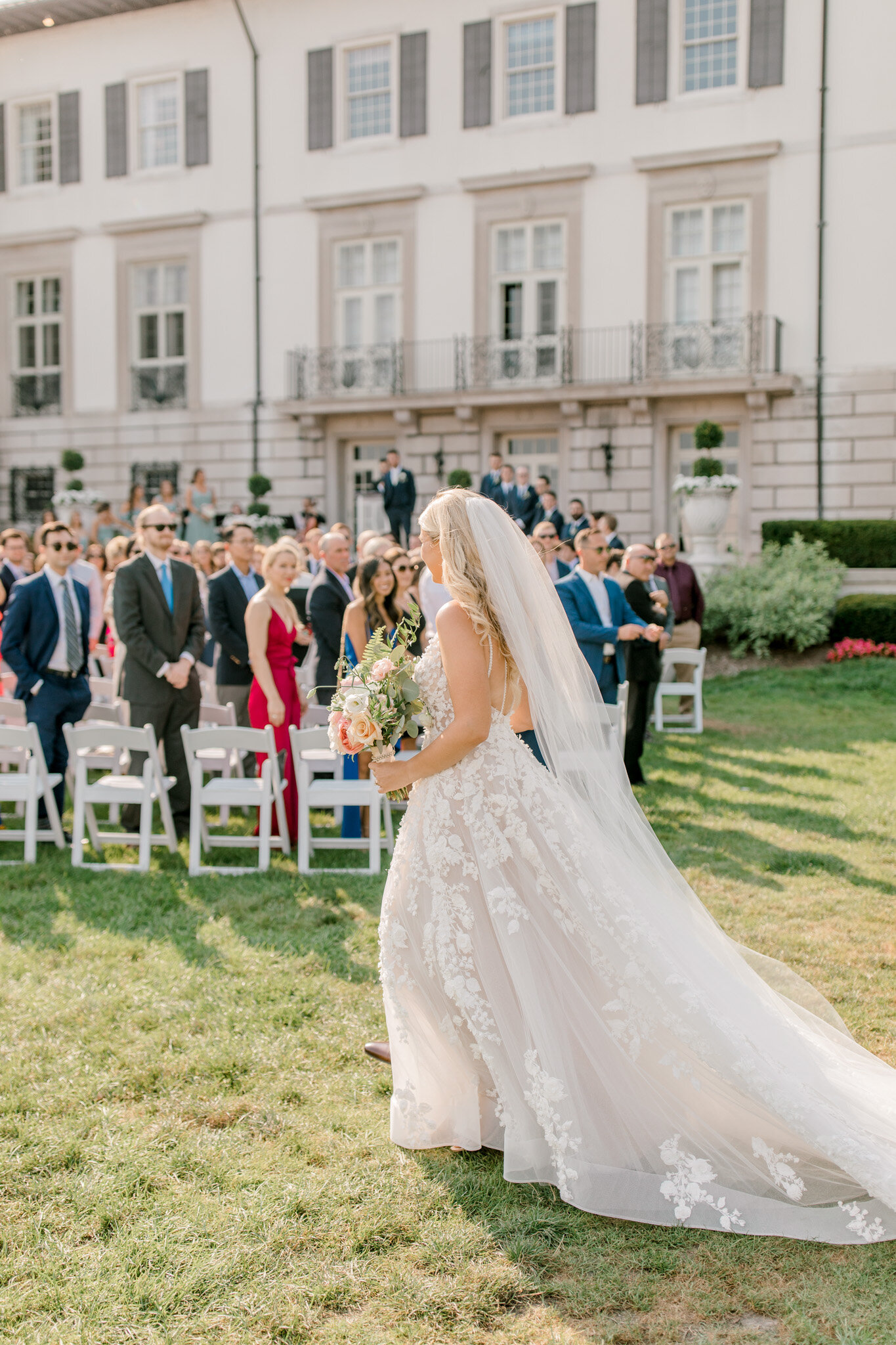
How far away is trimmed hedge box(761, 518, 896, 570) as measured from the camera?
17734mm

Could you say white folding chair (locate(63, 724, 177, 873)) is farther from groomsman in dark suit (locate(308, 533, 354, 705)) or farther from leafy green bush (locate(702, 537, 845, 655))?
leafy green bush (locate(702, 537, 845, 655))

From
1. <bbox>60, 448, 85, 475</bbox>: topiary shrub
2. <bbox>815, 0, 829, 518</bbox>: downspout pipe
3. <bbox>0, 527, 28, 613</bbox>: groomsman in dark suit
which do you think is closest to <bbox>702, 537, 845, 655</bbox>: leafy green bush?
<bbox>815, 0, 829, 518</bbox>: downspout pipe

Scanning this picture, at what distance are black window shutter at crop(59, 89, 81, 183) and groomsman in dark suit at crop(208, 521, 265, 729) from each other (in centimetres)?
1935

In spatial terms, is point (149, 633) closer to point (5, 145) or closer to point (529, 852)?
point (529, 852)

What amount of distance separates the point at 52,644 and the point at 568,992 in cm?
537

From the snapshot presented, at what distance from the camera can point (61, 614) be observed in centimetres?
762

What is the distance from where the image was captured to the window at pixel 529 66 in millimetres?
20281

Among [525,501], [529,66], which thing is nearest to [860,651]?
[525,501]

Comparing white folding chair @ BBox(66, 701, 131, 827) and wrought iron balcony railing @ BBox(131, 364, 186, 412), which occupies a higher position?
wrought iron balcony railing @ BBox(131, 364, 186, 412)

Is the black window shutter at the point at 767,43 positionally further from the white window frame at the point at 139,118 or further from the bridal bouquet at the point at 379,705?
the bridal bouquet at the point at 379,705

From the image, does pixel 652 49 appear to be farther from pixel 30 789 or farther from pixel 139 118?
pixel 30 789

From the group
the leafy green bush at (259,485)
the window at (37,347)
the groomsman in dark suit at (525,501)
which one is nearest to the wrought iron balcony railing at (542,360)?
the leafy green bush at (259,485)

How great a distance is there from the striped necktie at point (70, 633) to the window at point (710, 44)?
660 inches

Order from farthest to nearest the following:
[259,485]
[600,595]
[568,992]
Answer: [259,485] < [600,595] < [568,992]
